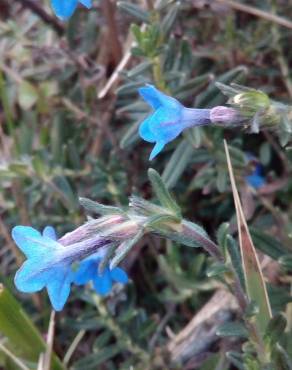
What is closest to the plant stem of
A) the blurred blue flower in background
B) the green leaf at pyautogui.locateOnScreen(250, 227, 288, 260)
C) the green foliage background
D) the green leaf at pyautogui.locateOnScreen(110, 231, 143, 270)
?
the green foliage background

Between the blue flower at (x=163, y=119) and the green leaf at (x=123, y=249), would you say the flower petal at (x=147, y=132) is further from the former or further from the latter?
the green leaf at (x=123, y=249)

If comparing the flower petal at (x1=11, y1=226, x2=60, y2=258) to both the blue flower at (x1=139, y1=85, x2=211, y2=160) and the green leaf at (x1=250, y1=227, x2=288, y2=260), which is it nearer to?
the blue flower at (x1=139, y1=85, x2=211, y2=160)

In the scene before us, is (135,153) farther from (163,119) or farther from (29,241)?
(29,241)

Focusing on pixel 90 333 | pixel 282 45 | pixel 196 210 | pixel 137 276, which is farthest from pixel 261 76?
pixel 90 333

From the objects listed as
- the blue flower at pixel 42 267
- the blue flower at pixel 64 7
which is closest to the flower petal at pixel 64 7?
the blue flower at pixel 64 7

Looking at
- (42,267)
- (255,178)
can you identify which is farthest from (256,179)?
(42,267)

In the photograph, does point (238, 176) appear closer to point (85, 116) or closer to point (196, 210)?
point (196, 210)
